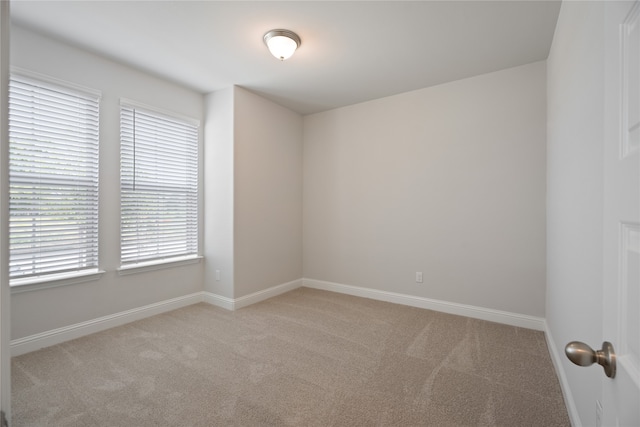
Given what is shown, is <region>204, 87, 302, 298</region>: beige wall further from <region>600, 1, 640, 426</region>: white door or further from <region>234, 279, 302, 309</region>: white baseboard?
<region>600, 1, 640, 426</region>: white door

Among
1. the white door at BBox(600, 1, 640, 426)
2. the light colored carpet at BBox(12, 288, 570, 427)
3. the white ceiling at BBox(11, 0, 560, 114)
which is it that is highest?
the white ceiling at BBox(11, 0, 560, 114)

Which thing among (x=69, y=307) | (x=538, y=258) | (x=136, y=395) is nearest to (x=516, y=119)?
(x=538, y=258)

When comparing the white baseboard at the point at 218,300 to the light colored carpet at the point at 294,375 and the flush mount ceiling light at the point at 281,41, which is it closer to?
the light colored carpet at the point at 294,375

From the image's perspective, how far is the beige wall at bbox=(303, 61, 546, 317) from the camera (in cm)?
302

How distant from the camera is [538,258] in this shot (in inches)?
117

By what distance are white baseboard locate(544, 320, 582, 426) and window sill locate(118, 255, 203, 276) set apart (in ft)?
12.3

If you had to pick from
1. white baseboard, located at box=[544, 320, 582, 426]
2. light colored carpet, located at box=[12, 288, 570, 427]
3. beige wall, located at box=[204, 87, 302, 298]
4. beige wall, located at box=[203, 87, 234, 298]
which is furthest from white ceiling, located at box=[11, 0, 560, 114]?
light colored carpet, located at box=[12, 288, 570, 427]

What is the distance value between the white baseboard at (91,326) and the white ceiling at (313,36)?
8.58 feet

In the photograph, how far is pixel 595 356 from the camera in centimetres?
63

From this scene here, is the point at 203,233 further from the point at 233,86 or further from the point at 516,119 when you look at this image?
the point at 516,119

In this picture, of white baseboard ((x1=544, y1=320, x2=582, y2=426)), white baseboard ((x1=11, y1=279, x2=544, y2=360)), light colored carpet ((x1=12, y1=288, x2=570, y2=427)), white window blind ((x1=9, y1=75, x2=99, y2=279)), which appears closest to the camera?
white baseboard ((x1=544, y1=320, x2=582, y2=426))

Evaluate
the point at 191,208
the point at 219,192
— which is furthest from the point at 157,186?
the point at 219,192

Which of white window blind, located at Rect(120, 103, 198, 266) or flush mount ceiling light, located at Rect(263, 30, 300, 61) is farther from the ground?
flush mount ceiling light, located at Rect(263, 30, 300, 61)

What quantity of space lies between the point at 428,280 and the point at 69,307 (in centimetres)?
376
